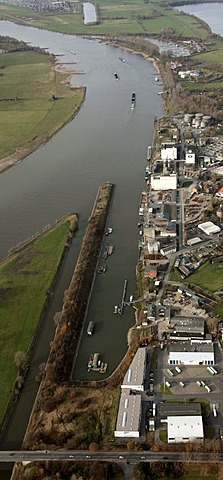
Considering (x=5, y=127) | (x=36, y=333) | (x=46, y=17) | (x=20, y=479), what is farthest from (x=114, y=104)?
(x=46, y=17)

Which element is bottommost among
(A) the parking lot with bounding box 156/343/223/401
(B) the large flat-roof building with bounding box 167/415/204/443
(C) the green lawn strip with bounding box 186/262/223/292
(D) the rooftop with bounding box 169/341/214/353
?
(B) the large flat-roof building with bounding box 167/415/204/443

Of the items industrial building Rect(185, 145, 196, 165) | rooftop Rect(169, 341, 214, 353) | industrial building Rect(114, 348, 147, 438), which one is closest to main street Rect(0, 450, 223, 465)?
industrial building Rect(114, 348, 147, 438)

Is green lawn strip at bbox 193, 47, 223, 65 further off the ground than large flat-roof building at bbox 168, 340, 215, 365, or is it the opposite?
green lawn strip at bbox 193, 47, 223, 65

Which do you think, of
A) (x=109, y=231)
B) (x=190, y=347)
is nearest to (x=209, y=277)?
(x=190, y=347)

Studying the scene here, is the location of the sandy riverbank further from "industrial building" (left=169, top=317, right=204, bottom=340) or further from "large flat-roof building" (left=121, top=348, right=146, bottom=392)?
"large flat-roof building" (left=121, top=348, right=146, bottom=392)

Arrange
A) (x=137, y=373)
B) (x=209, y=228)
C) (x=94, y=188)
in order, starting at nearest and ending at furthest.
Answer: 1. (x=137, y=373)
2. (x=209, y=228)
3. (x=94, y=188)

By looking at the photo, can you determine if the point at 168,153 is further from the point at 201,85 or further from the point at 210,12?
the point at 210,12

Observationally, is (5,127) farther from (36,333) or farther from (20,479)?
(20,479)
